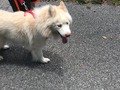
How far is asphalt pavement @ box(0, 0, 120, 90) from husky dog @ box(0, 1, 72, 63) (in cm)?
24

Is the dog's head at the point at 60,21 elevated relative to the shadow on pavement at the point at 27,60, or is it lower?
elevated

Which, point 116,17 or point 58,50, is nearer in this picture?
point 58,50

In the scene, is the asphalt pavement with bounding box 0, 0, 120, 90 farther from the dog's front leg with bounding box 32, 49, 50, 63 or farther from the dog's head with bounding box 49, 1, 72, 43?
the dog's head with bounding box 49, 1, 72, 43

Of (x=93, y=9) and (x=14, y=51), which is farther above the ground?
(x=14, y=51)

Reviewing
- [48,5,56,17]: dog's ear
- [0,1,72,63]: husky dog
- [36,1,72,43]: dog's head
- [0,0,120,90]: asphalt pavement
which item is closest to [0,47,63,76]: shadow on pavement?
[0,0,120,90]: asphalt pavement

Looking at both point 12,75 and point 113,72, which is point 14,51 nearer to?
point 12,75

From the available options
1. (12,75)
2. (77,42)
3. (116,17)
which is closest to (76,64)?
(77,42)

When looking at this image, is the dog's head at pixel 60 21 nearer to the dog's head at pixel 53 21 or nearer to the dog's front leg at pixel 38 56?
the dog's head at pixel 53 21

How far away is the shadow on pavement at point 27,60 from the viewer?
151 inches

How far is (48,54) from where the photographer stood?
13.5 ft

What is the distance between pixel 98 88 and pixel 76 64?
0.60 m

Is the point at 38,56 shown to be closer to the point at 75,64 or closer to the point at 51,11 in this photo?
the point at 75,64

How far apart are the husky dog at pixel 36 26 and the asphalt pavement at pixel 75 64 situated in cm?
24

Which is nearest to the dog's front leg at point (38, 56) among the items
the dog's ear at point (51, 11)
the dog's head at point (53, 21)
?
the dog's head at point (53, 21)
